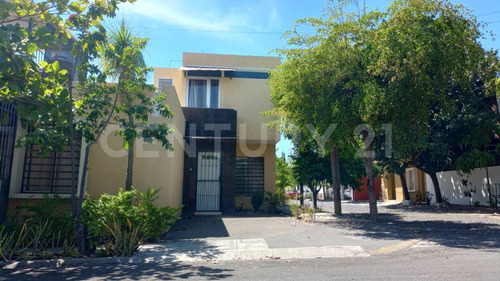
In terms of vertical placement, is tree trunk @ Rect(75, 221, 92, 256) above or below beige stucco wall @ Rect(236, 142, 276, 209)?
below

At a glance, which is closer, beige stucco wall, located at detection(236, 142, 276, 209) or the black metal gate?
the black metal gate

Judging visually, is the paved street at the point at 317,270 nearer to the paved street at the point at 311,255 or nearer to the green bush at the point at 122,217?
the paved street at the point at 311,255

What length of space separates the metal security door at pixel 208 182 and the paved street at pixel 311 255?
4.60m

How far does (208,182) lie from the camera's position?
15.9m

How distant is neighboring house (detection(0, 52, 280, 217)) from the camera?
1099 cm

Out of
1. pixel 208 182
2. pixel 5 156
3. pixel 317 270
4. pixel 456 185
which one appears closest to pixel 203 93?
pixel 208 182

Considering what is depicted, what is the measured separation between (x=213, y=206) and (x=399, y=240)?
8.72m

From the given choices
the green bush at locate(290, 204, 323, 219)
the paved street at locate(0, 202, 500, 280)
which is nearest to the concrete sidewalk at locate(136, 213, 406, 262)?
the paved street at locate(0, 202, 500, 280)

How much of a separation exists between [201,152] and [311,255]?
372 inches

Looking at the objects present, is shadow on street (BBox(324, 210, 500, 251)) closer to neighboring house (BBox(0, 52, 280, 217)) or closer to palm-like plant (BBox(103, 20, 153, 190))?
neighboring house (BBox(0, 52, 280, 217))

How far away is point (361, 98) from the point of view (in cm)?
1030

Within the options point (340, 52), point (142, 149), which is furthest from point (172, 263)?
point (340, 52)

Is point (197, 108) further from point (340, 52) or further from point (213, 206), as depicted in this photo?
point (340, 52)

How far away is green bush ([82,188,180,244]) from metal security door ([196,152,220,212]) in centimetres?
683
